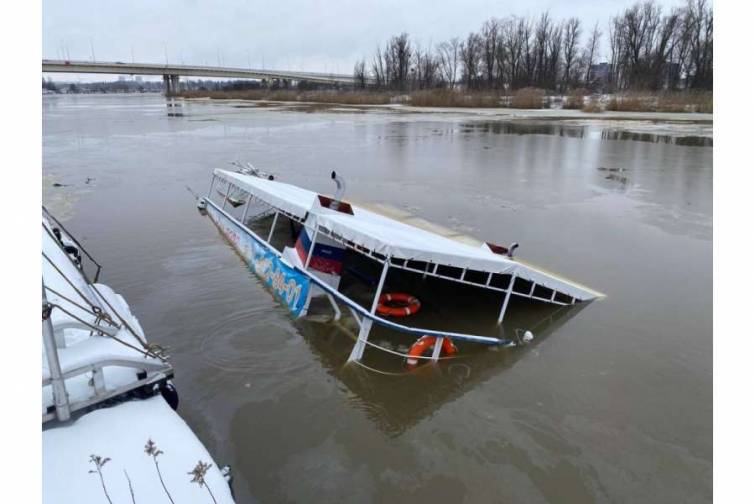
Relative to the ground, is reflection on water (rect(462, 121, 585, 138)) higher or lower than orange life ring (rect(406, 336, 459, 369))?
higher

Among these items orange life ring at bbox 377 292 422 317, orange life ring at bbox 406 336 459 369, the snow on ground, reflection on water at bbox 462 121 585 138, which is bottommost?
orange life ring at bbox 406 336 459 369

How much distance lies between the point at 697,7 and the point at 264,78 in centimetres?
9773

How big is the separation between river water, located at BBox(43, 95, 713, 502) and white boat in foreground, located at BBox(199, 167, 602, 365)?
375 millimetres


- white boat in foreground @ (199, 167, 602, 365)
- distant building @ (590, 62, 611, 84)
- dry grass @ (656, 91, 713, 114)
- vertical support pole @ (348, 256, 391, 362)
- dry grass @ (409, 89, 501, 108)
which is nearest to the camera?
vertical support pole @ (348, 256, 391, 362)

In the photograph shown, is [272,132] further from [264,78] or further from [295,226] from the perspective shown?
[264,78]

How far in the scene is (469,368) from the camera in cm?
752

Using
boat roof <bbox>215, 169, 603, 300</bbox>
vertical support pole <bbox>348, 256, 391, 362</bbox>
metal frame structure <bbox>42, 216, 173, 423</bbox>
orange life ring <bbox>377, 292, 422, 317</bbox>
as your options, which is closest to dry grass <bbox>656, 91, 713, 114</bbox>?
boat roof <bbox>215, 169, 603, 300</bbox>

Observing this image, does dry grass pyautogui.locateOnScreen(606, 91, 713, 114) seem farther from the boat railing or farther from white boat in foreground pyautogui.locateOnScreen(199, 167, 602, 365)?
the boat railing

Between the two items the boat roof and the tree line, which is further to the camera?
the tree line

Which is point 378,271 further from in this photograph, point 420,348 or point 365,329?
point 365,329

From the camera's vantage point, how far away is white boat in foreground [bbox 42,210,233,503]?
3.42 m

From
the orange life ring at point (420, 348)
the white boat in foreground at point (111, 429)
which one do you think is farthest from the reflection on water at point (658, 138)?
the white boat in foreground at point (111, 429)

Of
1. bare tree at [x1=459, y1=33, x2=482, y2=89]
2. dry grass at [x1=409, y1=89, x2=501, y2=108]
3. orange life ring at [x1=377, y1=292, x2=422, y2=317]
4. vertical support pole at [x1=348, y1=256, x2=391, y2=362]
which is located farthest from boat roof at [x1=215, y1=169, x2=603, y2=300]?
bare tree at [x1=459, y1=33, x2=482, y2=89]

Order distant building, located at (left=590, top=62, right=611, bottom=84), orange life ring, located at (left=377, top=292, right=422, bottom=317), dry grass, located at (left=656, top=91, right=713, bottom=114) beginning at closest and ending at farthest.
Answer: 1. orange life ring, located at (left=377, top=292, right=422, bottom=317)
2. dry grass, located at (left=656, top=91, right=713, bottom=114)
3. distant building, located at (left=590, top=62, right=611, bottom=84)
